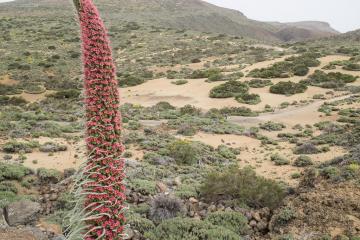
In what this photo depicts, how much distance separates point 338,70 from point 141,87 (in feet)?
50.2

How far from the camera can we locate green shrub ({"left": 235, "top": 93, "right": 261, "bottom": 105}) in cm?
2484

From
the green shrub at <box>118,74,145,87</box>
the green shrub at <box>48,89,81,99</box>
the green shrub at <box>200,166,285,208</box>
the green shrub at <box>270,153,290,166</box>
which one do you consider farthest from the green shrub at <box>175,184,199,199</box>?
the green shrub at <box>118,74,145,87</box>

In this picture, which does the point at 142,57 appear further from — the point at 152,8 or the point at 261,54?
the point at 152,8

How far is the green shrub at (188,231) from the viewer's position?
712 cm

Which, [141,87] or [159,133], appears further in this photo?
[141,87]

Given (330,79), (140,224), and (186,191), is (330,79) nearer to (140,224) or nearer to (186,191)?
(186,191)

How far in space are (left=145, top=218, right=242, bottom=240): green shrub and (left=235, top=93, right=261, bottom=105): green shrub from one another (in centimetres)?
1780

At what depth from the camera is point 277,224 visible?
8031 millimetres

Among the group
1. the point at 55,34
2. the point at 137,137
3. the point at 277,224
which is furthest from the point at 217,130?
the point at 55,34

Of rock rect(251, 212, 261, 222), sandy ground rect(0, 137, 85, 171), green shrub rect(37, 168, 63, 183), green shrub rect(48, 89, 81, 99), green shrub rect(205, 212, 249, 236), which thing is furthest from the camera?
green shrub rect(48, 89, 81, 99)

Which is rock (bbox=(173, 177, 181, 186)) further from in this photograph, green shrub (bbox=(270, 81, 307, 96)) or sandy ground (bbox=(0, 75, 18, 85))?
sandy ground (bbox=(0, 75, 18, 85))

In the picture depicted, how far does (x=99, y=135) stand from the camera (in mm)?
2971

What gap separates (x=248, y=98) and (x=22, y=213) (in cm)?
1912

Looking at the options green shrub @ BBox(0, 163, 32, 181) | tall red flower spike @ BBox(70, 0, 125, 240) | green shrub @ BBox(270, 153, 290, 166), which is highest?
tall red flower spike @ BBox(70, 0, 125, 240)
